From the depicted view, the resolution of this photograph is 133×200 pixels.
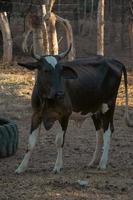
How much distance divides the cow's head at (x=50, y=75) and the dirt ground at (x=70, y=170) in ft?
3.36

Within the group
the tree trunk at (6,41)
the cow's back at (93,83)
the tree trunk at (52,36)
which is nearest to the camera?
the cow's back at (93,83)

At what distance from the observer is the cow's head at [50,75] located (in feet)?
23.1

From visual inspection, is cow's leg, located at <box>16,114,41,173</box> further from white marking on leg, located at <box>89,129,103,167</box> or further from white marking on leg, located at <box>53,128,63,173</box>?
white marking on leg, located at <box>89,129,103,167</box>

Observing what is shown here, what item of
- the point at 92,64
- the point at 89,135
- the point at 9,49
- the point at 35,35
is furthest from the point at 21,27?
the point at 92,64

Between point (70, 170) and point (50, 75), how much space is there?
1.34 meters

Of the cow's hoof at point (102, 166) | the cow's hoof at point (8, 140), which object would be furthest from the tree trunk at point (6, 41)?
the cow's hoof at point (102, 166)

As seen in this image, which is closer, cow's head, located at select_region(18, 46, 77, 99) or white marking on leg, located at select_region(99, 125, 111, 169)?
cow's head, located at select_region(18, 46, 77, 99)

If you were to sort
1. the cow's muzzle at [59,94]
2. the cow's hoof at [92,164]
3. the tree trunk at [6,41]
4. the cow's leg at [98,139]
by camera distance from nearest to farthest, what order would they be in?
the cow's muzzle at [59,94] → the cow's hoof at [92,164] → the cow's leg at [98,139] → the tree trunk at [6,41]

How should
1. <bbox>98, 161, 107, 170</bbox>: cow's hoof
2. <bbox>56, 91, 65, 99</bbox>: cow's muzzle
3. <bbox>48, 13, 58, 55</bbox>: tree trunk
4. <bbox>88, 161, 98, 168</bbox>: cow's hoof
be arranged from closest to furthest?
1. <bbox>56, 91, 65, 99</bbox>: cow's muzzle
2. <bbox>98, 161, 107, 170</bbox>: cow's hoof
3. <bbox>88, 161, 98, 168</bbox>: cow's hoof
4. <bbox>48, 13, 58, 55</bbox>: tree trunk

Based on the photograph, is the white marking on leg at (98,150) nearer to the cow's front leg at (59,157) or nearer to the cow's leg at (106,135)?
the cow's leg at (106,135)

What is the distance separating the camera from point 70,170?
766cm

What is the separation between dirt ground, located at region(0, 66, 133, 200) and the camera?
6387 millimetres

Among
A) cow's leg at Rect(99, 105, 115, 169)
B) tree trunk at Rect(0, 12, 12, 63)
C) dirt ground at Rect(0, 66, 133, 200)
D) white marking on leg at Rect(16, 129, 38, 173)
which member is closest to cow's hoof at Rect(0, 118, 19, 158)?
dirt ground at Rect(0, 66, 133, 200)

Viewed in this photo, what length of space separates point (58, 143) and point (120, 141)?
2897 mm
